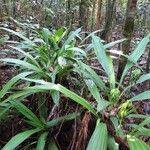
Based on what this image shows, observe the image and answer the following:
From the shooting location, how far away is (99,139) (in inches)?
76.9

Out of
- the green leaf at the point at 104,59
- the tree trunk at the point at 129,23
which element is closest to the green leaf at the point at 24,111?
the green leaf at the point at 104,59

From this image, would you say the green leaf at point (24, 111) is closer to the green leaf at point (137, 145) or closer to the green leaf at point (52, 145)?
the green leaf at point (52, 145)

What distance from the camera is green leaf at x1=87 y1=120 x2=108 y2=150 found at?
1.90m

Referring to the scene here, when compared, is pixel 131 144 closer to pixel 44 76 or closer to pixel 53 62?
pixel 44 76

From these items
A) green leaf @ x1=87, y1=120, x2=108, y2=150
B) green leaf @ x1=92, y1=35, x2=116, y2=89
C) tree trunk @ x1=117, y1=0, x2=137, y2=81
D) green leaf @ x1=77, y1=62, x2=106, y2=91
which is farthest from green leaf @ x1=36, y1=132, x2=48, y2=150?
tree trunk @ x1=117, y1=0, x2=137, y2=81

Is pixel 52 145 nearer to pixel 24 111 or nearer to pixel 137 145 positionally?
pixel 24 111

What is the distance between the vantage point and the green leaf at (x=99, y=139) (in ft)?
6.22

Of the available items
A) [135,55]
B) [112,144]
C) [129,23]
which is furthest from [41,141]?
[129,23]

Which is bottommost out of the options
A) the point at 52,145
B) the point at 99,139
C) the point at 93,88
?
the point at 52,145

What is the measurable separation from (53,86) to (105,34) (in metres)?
Result: 4.68

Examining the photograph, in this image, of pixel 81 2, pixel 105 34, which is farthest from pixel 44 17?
pixel 105 34

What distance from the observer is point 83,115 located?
7.87 feet

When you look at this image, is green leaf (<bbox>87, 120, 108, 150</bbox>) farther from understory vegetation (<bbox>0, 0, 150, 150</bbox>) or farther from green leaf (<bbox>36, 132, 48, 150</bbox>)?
green leaf (<bbox>36, 132, 48, 150</bbox>)

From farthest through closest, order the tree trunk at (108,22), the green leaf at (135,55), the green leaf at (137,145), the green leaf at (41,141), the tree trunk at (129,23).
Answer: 1. the tree trunk at (108,22)
2. the tree trunk at (129,23)
3. the green leaf at (135,55)
4. the green leaf at (41,141)
5. the green leaf at (137,145)
